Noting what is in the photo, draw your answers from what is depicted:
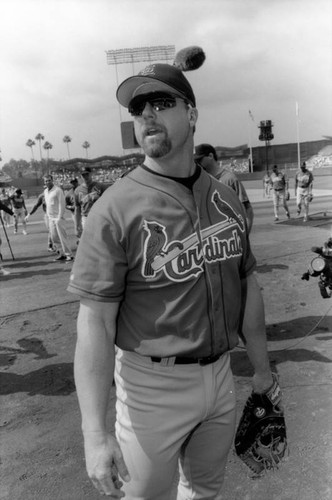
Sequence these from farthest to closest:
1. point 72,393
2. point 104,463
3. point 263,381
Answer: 1. point 72,393
2. point 263,381
3. point 104,463

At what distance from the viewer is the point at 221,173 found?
5270 mm

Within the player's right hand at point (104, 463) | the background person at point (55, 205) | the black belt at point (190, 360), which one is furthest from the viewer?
the background person at point (55, 205)

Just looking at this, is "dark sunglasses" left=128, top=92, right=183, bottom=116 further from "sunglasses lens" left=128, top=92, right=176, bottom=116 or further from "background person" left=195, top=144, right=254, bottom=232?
"background person" left=195, top=144, right=254, bottom=232

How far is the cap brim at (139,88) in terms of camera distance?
1718mm

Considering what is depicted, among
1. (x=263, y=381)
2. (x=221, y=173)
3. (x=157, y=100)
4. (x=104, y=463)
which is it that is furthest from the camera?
(x=221, y=173)

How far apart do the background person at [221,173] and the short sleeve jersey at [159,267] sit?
3.32m

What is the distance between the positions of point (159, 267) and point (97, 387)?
0.49m

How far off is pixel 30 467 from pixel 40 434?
37 cm

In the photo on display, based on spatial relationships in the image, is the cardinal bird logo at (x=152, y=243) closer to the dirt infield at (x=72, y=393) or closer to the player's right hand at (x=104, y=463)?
the player's right hand at (x=104, y=463)

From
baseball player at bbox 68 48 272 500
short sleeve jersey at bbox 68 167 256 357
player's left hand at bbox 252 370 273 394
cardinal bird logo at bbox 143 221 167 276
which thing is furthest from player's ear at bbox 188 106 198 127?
player's left hand at bbox 252 370 273 394

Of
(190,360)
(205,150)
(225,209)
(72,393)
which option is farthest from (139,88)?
(205,150)

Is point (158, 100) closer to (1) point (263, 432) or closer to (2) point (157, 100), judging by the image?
(2) point (157, 100)

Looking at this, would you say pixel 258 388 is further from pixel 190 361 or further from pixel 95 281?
pixel 95 281

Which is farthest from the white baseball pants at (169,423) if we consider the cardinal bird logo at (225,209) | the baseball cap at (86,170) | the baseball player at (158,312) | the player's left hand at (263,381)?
the baseball cap at (86,170)
